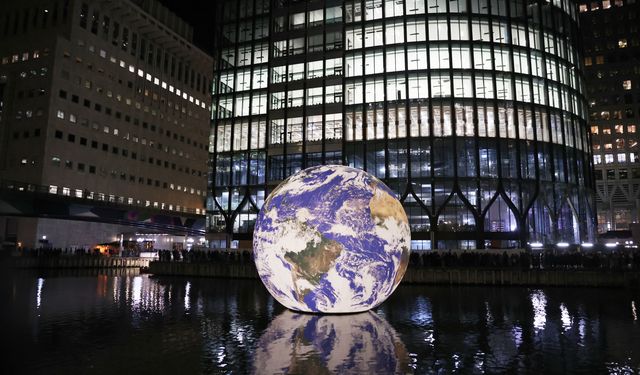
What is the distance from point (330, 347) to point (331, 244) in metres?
3.33

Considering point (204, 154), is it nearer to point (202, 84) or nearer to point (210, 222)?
point (202, 84)

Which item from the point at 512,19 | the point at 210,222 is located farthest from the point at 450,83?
the point at 210,222

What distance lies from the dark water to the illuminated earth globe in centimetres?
102

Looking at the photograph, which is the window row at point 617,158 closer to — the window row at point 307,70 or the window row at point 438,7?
the window row at point 438,7

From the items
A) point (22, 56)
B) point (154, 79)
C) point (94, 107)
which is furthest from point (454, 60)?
point (22, 56)

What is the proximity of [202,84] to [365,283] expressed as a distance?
328 ft

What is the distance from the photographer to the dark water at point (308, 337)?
10031 mm

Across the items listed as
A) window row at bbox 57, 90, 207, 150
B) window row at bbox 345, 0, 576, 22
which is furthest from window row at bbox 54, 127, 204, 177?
window row at bbox 345, 0, 576, 22

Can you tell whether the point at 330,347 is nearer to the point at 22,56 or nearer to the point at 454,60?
the point at 454,60

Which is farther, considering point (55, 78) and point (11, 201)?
point (55, 78)

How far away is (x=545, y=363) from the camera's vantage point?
10.4 m

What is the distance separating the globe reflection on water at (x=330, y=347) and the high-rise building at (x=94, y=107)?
60.9 m

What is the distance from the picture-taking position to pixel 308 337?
12750mm

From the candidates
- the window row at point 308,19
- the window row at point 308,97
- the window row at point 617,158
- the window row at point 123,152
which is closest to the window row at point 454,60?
the window row at point 308,97
